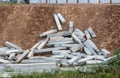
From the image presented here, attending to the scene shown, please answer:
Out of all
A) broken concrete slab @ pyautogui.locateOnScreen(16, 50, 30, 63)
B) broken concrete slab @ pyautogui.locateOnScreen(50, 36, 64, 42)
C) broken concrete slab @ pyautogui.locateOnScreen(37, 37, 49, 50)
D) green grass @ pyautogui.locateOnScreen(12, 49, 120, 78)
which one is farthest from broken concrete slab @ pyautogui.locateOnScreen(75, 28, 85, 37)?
green grass @ pyautogui.locateOnScreen(12, 49, 120, 78)

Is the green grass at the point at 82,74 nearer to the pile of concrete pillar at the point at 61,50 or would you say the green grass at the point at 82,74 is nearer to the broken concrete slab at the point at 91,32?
the pile of concrete pillar at the point at 61,50

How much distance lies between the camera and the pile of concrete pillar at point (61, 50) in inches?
469

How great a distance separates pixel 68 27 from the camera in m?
Answer: 14.9

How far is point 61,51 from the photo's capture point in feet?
42.3

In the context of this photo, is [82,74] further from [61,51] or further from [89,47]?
[89,47]

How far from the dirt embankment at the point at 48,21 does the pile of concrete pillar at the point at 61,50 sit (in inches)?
15.5

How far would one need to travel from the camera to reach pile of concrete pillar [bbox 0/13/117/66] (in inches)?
469

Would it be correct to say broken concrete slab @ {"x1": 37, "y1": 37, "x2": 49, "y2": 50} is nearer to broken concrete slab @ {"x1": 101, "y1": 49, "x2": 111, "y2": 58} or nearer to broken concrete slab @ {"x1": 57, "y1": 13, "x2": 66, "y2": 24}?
broken concrete slab @ {"x1": 57, "y1": 13, "x2": 66, "y2": 24}

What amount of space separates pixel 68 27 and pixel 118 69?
5943mm

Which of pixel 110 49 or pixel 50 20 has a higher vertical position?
pixel 50 20

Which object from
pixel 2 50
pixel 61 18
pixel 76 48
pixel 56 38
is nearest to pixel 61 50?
pixel 76 48

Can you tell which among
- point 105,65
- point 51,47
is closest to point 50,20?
point 51,47

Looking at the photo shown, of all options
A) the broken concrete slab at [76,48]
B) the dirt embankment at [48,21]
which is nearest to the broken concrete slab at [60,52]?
the broken concrete slab at [76,48]

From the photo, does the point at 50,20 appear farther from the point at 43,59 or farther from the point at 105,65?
the point at 105,65
